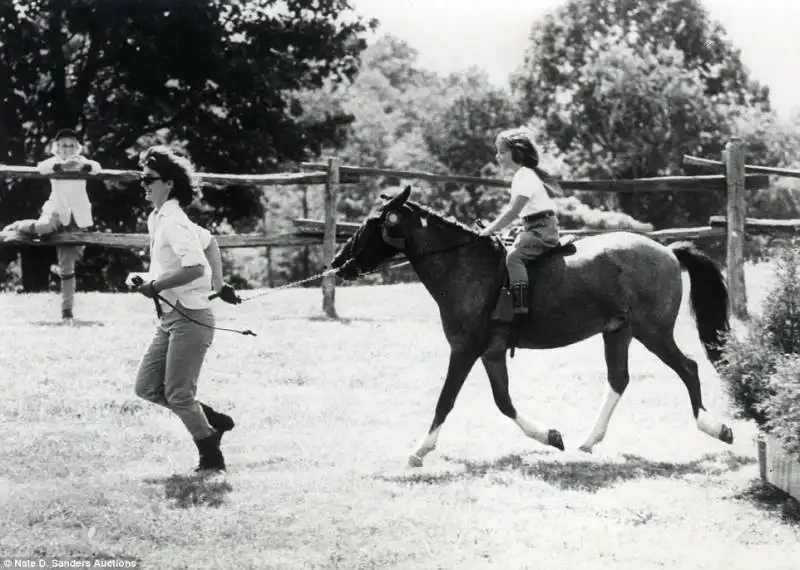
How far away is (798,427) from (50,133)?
15.8 m

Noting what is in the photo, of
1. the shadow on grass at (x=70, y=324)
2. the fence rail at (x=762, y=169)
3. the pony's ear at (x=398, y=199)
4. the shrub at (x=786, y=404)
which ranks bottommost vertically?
the shadow on grass at (x=70, y=324)

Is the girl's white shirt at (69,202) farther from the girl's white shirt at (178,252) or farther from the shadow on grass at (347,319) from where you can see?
the girl's white shirt at (178,252)

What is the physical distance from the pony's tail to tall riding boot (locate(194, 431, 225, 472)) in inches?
139

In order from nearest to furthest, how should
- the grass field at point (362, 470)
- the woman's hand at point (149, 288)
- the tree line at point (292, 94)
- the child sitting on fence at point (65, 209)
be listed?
the grass field at point (362, 470) < the woman's hand at point (149, 288) < the child sitting on fence at point (65, 209) < the tree line at point (292, 94)

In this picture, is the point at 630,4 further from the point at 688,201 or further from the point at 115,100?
the point at 115,100

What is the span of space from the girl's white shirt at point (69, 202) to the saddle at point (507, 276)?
6.62 m

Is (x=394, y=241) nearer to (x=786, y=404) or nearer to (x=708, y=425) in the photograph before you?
(x=708, y=425)

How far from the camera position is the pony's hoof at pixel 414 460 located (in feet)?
20.3

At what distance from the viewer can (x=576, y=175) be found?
76.2 ft

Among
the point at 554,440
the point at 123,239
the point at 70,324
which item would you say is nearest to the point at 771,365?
the point at 554,440

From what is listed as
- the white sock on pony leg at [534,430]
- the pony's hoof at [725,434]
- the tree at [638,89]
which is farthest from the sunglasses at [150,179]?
the tree at [638,89]

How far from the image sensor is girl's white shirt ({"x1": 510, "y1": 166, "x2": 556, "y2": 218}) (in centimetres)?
641

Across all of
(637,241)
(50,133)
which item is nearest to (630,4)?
(50,133)

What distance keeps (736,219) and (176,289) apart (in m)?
8.41
